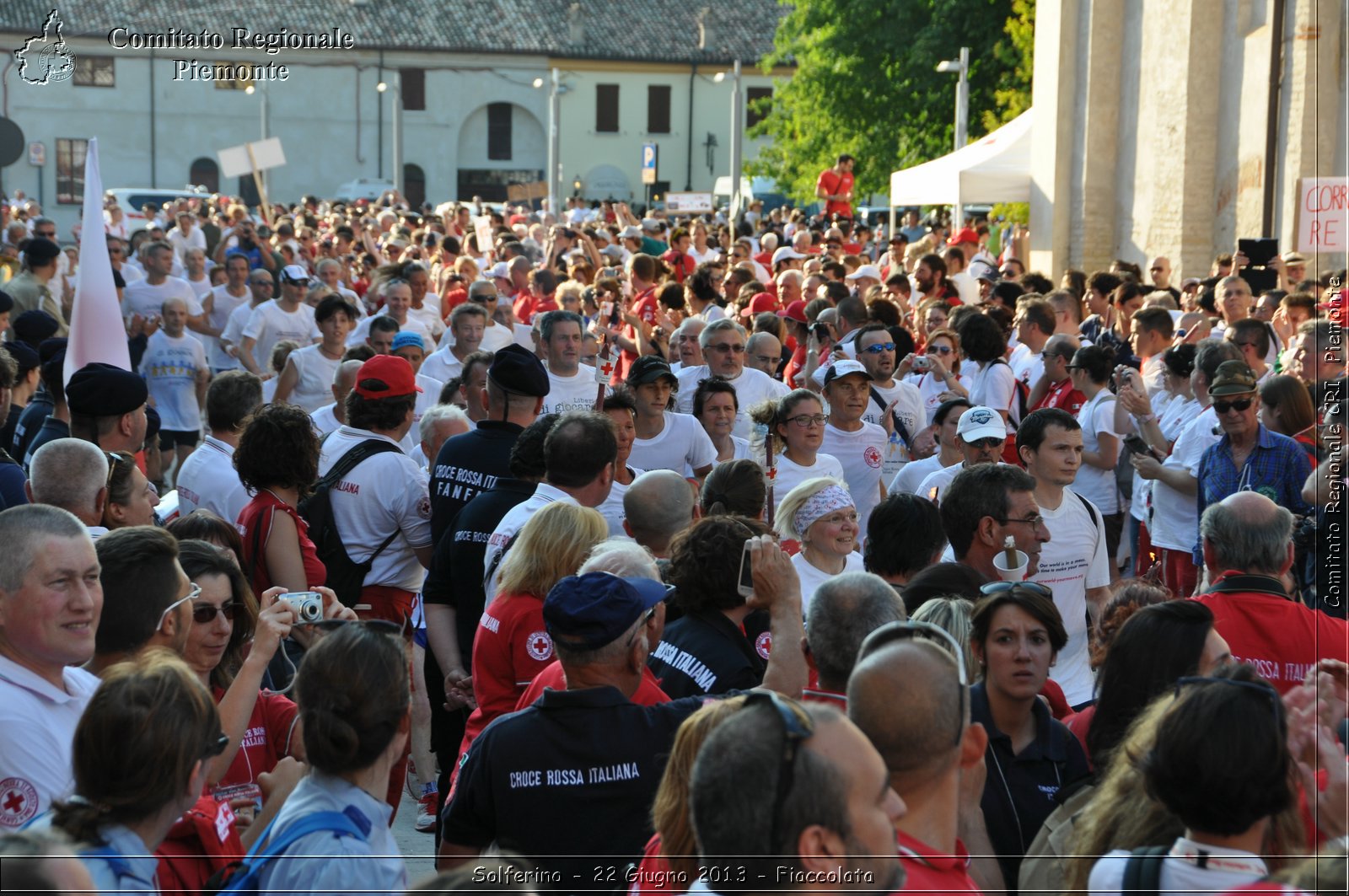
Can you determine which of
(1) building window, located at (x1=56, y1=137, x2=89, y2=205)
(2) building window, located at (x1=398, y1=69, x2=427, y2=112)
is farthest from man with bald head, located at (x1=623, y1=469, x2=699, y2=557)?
(2) building window, located at (x1=398, y1=69, x2=427, y2=112)

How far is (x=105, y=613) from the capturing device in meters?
4.02

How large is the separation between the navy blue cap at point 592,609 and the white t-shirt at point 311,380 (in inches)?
251

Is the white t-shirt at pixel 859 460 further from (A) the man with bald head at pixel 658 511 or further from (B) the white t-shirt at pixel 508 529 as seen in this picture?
(B) the white t-shirt at pixel 508 529

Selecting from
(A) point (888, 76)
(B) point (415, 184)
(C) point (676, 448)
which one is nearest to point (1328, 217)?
(C) point (676, 448)

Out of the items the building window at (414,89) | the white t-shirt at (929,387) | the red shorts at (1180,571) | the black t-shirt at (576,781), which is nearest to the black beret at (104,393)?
the black t-shirt at (576,781)

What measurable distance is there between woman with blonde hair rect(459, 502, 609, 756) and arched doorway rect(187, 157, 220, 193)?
63909mm

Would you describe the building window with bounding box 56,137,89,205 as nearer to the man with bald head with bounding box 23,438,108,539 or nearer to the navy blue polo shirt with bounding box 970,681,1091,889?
the man with bald head with bounding box 23,438,108,539

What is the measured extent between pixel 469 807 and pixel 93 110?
2506 inches

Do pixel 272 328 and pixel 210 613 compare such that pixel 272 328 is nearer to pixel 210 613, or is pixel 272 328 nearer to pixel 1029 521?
pixel 1029 521

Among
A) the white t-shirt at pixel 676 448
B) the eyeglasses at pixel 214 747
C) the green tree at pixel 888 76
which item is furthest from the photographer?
the green tree at pixel 888 76

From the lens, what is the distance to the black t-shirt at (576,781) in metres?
3.76

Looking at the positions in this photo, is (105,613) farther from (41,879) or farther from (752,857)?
(752,857)

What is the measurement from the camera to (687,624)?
4617 millimetres

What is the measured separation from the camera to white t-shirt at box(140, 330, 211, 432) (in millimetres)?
11875
